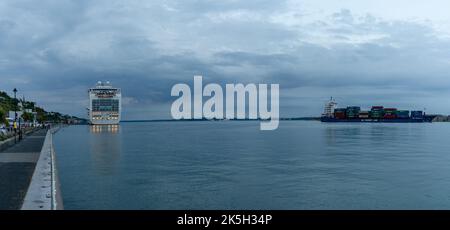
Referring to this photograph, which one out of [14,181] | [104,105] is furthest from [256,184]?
[104,105]

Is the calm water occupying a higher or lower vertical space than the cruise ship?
lower

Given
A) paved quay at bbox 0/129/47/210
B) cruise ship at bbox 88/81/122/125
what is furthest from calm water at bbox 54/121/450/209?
cruise ship at bbox 88/81/122/125

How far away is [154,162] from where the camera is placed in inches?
1485

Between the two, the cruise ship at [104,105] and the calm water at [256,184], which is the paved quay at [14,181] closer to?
the calm water at [256,184]

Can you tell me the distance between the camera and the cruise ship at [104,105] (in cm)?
19012

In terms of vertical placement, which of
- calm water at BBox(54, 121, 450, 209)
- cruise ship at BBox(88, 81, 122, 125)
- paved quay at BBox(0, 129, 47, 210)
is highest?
cruise ship at BBox(88, 81, 122, 125)

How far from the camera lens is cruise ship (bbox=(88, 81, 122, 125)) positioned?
7485 inches

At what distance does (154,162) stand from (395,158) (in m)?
22.4

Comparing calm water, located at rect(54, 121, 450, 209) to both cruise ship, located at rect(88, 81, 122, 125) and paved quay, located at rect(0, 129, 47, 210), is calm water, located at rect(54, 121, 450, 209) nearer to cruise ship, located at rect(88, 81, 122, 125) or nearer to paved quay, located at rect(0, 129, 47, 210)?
paved quay, located at rect(0, 129, 47, 210)

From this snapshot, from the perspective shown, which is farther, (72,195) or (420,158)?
(420,158)

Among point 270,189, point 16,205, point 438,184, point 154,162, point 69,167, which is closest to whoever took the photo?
point 16,205

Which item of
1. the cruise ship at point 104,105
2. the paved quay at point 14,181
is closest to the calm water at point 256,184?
the paved quay at point 14,181
